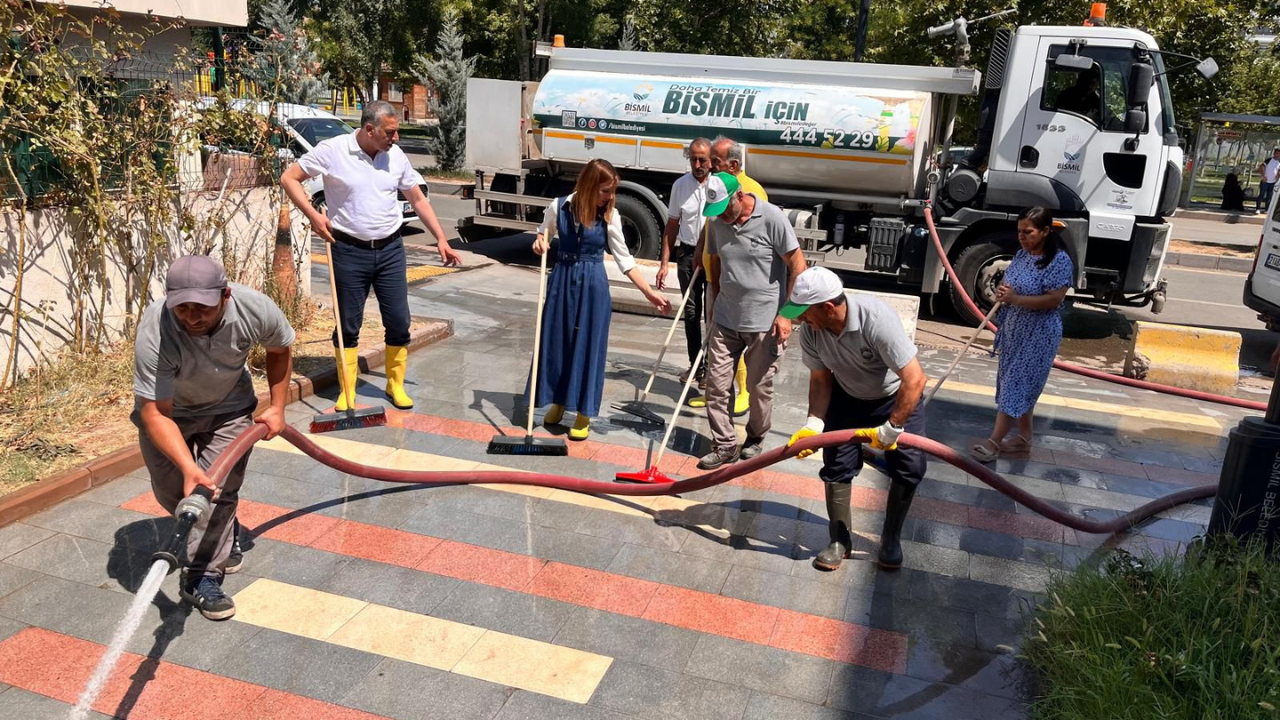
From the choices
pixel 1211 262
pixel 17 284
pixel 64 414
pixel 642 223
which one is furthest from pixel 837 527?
pixel 1211 262

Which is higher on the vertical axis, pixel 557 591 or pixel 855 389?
pixel 855 389

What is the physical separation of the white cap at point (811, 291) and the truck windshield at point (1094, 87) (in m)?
7.16

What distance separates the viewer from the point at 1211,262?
1667 cm

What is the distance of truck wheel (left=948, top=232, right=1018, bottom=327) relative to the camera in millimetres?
10328

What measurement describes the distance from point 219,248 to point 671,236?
3.55 m

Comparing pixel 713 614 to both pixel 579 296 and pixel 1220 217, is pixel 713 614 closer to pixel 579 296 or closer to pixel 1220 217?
pixel 579 296

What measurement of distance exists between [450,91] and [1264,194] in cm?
2057

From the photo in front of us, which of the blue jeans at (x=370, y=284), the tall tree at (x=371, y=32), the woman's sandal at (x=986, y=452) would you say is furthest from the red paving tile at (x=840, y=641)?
the tall tree at (x=371, y=32)

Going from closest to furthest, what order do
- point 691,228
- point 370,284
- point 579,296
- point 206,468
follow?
point 206,468 < point 579,296 < point 370,284 < point 691,228

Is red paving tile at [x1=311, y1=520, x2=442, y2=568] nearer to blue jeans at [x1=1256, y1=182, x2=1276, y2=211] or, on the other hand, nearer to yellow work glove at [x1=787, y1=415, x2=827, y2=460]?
yellow work glove at [x1=787, y1=415, x2=827, y2=460]

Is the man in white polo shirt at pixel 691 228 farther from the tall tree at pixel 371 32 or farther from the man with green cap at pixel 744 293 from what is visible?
the tall tree at pixel 371 32

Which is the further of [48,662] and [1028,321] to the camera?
[1028,321]

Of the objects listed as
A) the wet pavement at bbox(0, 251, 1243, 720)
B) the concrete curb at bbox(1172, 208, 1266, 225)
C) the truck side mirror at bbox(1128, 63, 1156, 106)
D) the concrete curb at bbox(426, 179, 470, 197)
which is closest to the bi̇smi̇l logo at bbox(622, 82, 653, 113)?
the truck side mirror at bbox(1128, 63, 1156, 106)

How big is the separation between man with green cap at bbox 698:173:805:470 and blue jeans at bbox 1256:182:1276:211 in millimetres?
22192
